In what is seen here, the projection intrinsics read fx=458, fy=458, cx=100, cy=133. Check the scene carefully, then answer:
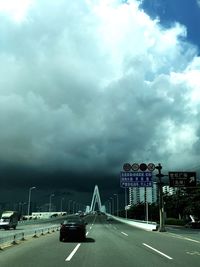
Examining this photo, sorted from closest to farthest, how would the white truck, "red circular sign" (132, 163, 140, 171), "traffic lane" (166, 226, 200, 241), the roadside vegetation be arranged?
"traffic lane" (166, 226, 200, 241), "red circular sign" (132, 163, 140, 171), the white truck, the roadside vegetation

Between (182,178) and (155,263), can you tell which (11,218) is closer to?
(182,178)

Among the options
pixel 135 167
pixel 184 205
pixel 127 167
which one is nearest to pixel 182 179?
pixel 135 167

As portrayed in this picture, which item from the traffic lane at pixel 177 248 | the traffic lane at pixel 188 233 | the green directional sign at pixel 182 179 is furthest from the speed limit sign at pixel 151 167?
the traffic lane at pixel 177 248

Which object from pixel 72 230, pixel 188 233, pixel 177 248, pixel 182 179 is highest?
pixel 182 179

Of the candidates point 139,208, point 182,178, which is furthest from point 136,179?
point 139,208

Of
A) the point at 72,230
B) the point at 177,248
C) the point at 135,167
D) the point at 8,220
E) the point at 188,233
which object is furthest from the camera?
the point at 8,220

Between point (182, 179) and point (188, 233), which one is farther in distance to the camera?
point (182, 179)

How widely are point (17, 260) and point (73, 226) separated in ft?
45.8

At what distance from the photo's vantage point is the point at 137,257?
18344 millimetres

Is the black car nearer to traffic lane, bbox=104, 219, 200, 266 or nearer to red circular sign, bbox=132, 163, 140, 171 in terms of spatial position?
traffic lane, bbox=104, 219, 200, 266

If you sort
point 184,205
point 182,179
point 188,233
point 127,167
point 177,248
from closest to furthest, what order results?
1. point 177,248
2. point 188,233
3. point 182,179
4. point 127,167
5. point 184,205

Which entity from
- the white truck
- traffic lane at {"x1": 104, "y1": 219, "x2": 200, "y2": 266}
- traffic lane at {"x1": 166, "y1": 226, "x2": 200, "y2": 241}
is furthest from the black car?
the white truck

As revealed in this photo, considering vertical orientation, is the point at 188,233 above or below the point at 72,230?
below

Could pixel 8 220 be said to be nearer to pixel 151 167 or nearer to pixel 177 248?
pixel 151 167
